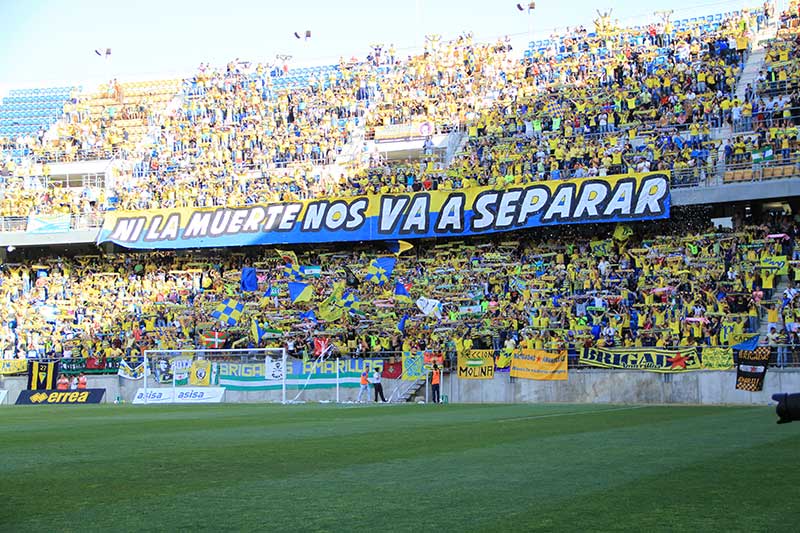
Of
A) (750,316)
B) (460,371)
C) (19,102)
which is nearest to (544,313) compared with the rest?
(460,371)

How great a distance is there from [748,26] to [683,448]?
32185 mm

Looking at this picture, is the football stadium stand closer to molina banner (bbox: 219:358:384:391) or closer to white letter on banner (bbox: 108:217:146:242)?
white letter on banner (bbox: 108:217:146:242)

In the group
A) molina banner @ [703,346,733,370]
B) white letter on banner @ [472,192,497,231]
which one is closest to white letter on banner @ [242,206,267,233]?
white letter on banner @ [472,192,497,231]

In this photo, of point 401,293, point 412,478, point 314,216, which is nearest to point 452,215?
point 401,293

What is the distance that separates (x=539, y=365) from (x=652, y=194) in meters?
7.47

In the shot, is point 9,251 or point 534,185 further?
point 9,251

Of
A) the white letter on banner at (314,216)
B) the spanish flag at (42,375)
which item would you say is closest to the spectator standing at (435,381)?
the white letter on banner at (314,216)

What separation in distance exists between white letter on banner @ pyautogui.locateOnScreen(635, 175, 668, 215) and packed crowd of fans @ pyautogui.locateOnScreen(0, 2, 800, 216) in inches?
37.3

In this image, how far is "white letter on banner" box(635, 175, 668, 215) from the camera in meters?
34.6

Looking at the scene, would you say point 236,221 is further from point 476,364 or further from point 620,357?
point 620,357

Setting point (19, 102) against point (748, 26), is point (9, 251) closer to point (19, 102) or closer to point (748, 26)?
point (19, 102)

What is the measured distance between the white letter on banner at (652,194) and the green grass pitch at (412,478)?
17681 mm

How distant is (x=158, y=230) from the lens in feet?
140

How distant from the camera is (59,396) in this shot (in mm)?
36188
